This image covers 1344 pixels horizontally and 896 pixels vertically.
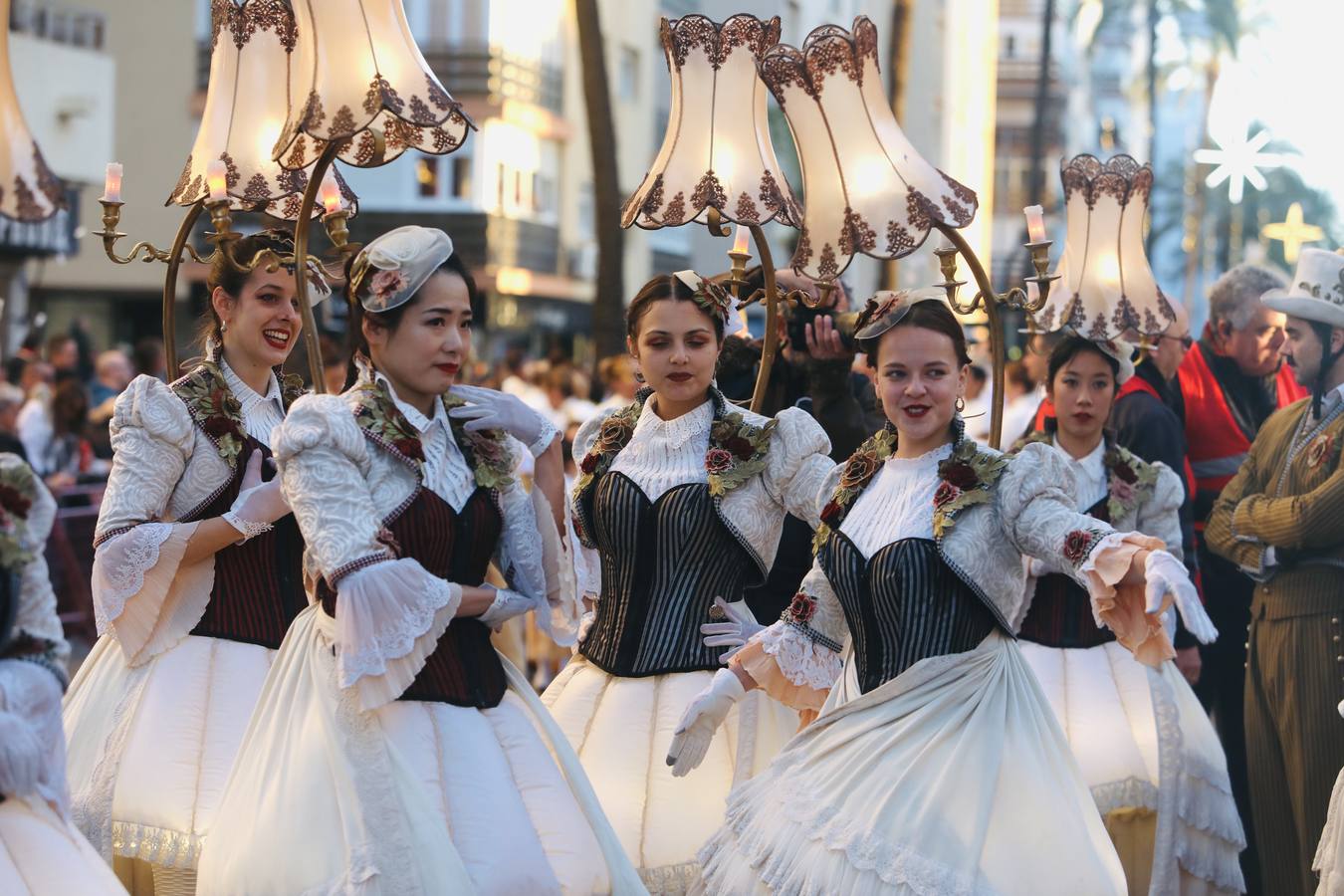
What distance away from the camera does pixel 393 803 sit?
4.67 meters

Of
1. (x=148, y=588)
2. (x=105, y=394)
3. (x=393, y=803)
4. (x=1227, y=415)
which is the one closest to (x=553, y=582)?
(x=393, y=803)

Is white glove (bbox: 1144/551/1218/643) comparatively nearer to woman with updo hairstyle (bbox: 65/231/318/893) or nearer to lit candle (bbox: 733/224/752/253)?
lit candle (bbox: 733/224/752/253)

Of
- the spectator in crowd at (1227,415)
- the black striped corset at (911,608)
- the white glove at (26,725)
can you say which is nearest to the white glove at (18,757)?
the white glove at (26,725)

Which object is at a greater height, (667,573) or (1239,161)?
(1239,161)

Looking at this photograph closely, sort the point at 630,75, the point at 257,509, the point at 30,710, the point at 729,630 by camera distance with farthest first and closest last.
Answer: the point at 630,75 → the point at 729,630 → the point at 257,509 → the point at 30,710

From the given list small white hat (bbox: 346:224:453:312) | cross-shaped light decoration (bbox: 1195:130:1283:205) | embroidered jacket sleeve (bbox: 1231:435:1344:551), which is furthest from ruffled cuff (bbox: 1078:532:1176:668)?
cross-shaped light decoration (bbox: 1195:130:1283:205)

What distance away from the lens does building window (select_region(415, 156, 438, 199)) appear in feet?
107

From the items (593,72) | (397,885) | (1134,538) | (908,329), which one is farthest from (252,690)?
(593,72)

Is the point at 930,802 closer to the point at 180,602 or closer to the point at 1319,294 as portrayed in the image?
the point at 180,602

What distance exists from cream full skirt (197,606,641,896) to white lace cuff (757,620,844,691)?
794mm

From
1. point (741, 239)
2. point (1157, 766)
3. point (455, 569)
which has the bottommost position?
point (1157, 766)

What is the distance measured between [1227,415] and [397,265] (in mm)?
4982

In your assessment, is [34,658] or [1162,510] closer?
[34,658]

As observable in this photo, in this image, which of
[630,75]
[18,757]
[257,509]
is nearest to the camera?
[18,757]
